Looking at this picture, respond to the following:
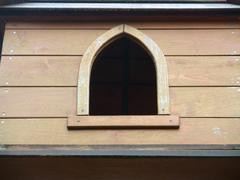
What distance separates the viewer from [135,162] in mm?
2076

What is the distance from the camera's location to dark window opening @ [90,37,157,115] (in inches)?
119

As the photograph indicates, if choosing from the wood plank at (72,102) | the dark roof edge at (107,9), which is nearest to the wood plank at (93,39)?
the dark roof edge at (107,9)

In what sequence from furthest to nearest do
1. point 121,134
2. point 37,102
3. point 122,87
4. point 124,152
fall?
point 122,87, point 37,102, point 121,134, point 124,152

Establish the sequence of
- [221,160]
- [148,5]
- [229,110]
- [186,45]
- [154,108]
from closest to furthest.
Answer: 1. [221,160]
2. [229,110]
3. [186,45]
4. [148,5]
5. [154,108]

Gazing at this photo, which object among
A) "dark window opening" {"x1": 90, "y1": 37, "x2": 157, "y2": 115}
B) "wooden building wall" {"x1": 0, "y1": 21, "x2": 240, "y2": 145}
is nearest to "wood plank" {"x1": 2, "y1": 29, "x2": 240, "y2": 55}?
"wooden building wall" {"x1": 0, "y1": 21, "x2": 240, "y2": 145}

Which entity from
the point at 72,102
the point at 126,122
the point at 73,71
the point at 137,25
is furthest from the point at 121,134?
the point at 137,25

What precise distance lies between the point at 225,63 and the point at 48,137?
844 millimetres

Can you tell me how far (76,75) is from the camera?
235 centimetres

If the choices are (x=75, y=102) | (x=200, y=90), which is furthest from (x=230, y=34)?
(x=75, y=102)

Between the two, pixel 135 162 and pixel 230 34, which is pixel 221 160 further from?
pixel 230 34

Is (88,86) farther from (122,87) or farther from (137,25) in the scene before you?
(122,87)

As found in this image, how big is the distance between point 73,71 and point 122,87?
703mm

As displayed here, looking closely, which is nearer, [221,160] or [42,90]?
[221,160]

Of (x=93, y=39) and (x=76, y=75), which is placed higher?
(x=93, y=39)
